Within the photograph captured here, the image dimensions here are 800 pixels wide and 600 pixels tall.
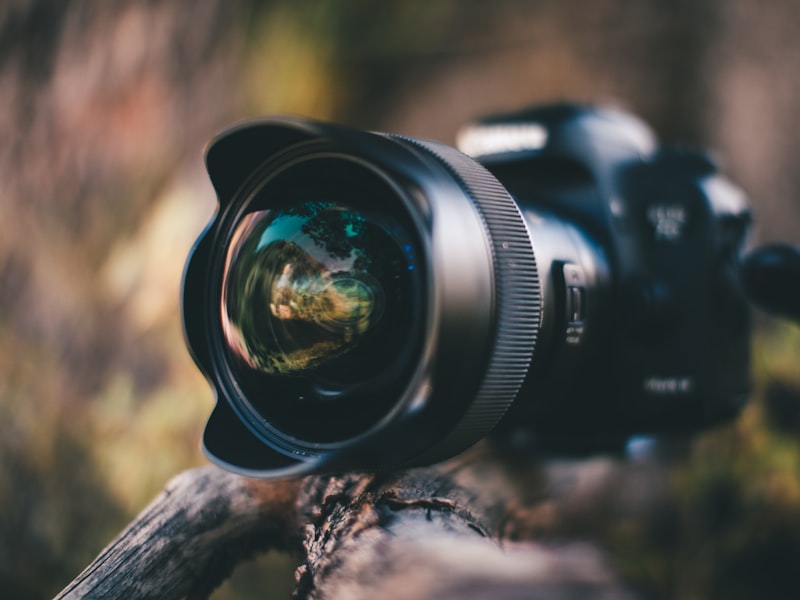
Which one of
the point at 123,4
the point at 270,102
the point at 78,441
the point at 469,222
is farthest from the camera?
the point at 270,102

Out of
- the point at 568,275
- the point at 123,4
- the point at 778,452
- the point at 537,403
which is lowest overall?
the point at 778,452

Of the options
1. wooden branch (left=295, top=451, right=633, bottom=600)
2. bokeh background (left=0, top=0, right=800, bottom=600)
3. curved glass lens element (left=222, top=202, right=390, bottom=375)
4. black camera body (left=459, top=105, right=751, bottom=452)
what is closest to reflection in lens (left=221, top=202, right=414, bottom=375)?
curved glass lens element (left=222, top=202, right=390, bottom=375)

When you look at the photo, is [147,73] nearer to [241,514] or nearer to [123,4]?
[123,4]

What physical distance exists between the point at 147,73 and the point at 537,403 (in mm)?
788

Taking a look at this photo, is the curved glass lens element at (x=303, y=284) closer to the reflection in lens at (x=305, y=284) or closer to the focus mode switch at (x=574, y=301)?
the reflection in lens at (x=305, y=284)

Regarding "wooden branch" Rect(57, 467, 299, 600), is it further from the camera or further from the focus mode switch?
the focus mode switch

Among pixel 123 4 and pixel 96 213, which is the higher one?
pixel 123 4

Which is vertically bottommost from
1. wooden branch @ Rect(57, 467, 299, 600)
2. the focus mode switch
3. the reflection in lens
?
wooden branch @ Rect(57, 467, 299, 600)

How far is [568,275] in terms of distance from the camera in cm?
59

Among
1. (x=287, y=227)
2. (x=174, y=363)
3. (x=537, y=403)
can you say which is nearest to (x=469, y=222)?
(x=287, y=227)

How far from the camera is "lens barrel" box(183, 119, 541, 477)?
1.40 feet

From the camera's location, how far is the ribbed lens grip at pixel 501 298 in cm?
47

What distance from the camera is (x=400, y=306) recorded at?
1.54 ft

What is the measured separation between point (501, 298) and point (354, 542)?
0.18 meters
